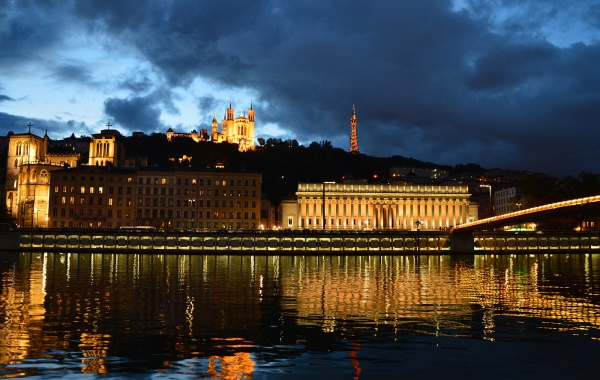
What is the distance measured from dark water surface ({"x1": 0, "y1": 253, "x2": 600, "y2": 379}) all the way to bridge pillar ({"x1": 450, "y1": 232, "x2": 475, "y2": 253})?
48.1m

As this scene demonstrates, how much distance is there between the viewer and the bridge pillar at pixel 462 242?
82750 mm

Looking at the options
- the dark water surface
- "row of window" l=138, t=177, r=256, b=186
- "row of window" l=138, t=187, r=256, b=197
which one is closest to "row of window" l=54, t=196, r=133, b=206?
"row of window" l=138, t=187, r=256, b=197

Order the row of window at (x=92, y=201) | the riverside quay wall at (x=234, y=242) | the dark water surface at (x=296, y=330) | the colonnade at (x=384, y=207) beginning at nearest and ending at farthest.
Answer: the dark water surface at (x=296, y=330)
the riverside quay wall at (x=234, y=242)
the row of window at (x=92, y=201)
the colonnade at (x=384, y=207)

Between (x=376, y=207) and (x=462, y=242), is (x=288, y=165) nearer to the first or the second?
(x=376, y=207)

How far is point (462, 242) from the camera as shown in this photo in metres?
83.3

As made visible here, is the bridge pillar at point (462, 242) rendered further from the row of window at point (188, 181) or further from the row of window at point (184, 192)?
the row of window at point (188, 181)

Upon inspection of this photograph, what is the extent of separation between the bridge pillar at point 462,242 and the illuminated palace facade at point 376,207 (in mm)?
55885

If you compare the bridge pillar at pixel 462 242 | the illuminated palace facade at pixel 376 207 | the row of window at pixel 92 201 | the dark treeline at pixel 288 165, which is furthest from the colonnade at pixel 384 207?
the bridge pillar at pixel 462 242

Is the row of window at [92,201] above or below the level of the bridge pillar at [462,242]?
above

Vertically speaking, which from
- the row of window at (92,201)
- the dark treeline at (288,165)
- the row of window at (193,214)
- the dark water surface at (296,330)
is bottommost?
the dark water surface at (296,330)

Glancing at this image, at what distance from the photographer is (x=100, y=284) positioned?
3409 centimetres

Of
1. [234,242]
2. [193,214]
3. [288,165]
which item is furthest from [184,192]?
[288,165]

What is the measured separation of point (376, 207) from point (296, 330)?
124486mm

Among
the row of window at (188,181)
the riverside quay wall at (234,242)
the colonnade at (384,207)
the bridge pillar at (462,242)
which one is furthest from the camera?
the colonnade at (384,207)
